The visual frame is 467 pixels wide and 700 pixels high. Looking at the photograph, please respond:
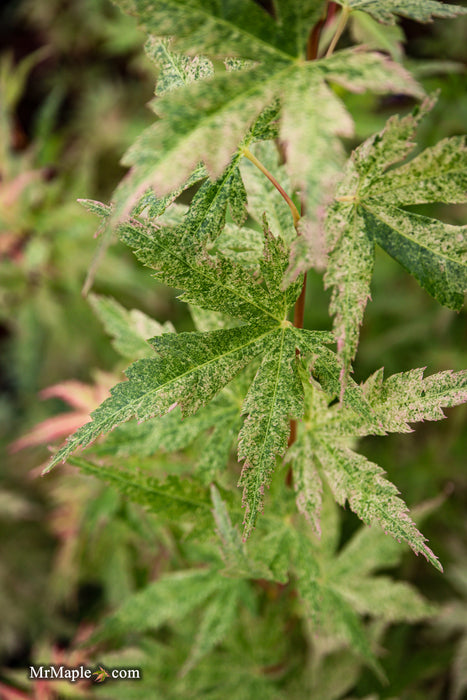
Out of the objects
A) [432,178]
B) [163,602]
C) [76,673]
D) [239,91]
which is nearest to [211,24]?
[239,91]

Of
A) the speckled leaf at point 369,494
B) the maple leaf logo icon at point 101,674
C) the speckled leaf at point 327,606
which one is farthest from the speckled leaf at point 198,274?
the maple leaf logo icon at point 101,674

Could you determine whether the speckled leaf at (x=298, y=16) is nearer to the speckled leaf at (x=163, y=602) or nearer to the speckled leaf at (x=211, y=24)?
the speckled leaf at (x=211, y=24)

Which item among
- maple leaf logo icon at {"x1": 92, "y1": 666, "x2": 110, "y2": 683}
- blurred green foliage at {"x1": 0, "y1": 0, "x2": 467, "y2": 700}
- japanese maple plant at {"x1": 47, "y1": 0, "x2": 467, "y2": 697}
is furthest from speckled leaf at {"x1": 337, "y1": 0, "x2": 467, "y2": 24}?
maple leaf logo icon at {"x1": 92, "y1": 666, "x2": 110, "y2": 683}

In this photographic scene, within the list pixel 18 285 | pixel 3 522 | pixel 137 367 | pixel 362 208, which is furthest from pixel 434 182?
pixel 3 522

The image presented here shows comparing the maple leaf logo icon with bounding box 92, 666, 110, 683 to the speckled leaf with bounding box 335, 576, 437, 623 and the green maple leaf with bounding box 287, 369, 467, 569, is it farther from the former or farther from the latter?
the green maple leaf with bounding box 287, 369, 467, 569

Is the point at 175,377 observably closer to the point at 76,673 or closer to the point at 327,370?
the point at 327,370

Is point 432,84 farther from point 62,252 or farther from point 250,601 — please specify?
point 250,601
